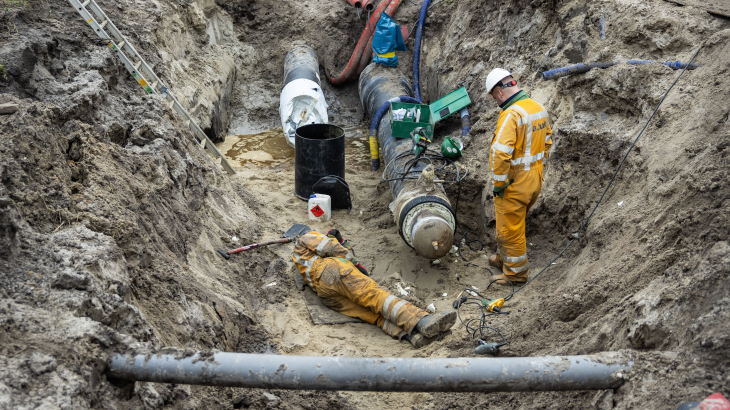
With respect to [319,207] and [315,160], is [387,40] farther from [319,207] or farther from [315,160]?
[319,207]

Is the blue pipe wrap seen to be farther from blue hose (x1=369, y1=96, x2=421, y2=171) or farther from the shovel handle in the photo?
the shovel handle

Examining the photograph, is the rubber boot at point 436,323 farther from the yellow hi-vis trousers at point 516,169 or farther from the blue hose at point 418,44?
the blue hose at point 418,44

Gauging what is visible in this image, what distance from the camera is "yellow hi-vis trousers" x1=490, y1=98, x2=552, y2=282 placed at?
4414 mm

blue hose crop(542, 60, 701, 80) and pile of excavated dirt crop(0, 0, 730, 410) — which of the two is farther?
blue hose crop(542, 60, 701, 80)

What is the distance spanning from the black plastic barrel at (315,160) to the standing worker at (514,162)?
2585 mm

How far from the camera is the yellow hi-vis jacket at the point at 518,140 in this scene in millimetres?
4402

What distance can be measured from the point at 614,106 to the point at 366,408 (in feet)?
12.3

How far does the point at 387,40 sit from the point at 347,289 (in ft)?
19.0

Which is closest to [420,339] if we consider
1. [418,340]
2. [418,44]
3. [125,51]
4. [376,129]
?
[418,340]

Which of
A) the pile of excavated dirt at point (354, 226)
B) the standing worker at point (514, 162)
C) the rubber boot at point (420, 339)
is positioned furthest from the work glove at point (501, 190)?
the rubber boot at point (420, 339)

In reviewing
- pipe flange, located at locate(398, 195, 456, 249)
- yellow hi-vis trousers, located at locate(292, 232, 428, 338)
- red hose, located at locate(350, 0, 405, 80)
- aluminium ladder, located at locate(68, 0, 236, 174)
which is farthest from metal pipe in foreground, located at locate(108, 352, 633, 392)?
red hose, located at locate(350, 0, 405, 80)

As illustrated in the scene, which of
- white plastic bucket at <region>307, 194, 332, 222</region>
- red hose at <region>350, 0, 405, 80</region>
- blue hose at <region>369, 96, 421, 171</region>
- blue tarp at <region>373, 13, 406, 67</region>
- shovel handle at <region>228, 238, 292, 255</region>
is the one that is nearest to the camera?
shovel handle at <region>228, 238, 292, 255</region>

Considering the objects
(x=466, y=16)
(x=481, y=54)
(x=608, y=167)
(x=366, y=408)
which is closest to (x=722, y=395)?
(x=366, y=408)

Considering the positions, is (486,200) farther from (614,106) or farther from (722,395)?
(722,395)
